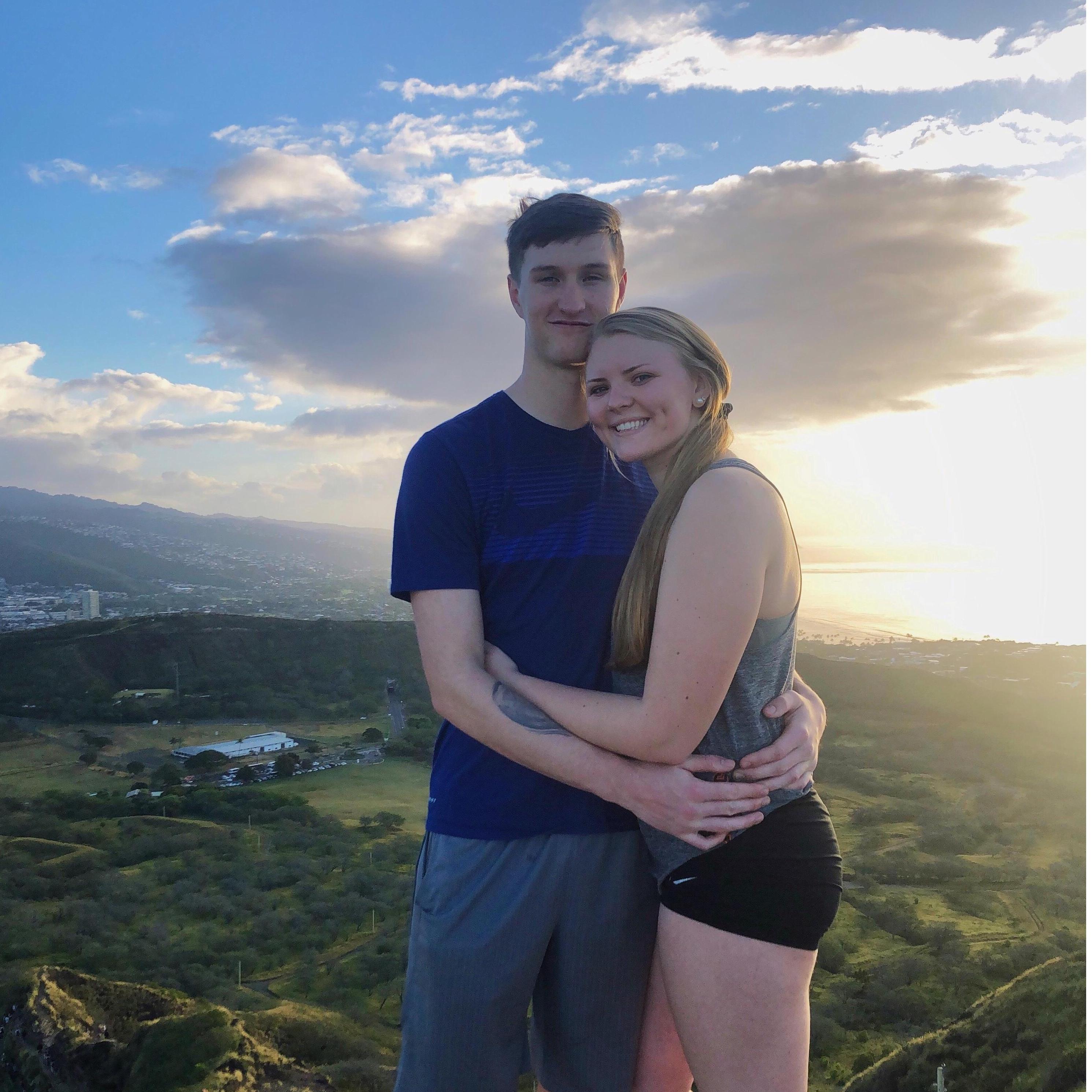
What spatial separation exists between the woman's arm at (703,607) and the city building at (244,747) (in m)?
29.8

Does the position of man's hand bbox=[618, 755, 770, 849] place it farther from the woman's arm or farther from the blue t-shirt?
the blue t-shirt

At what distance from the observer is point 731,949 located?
1.73 metres

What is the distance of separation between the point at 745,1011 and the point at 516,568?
1.11m

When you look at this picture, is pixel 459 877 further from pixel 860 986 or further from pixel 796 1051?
pixel 860 986

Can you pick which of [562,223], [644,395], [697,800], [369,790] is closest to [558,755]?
[697,800]

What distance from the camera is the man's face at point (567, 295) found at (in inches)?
Answer: 86.1

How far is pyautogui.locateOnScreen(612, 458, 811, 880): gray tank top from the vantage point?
5.85 feet

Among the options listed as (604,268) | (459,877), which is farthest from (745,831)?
(604,268)

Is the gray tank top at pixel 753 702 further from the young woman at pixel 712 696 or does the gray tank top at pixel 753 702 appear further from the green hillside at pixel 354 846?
the green hillside at pixel 354 846

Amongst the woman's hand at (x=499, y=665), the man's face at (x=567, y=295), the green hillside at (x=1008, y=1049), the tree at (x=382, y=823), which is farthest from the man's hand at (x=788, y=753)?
the tree at (x=382, y=823)

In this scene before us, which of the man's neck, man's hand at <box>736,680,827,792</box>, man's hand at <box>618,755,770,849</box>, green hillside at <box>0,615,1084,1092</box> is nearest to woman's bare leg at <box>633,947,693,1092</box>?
man's hand at <box>618,755,770,849</box>

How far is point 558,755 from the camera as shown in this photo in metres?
1.86

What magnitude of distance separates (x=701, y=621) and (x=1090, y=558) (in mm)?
1203

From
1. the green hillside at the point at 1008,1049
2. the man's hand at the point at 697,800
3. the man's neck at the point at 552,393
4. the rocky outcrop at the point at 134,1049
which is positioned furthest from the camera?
the rocky outcrop at the point at 134,1049
